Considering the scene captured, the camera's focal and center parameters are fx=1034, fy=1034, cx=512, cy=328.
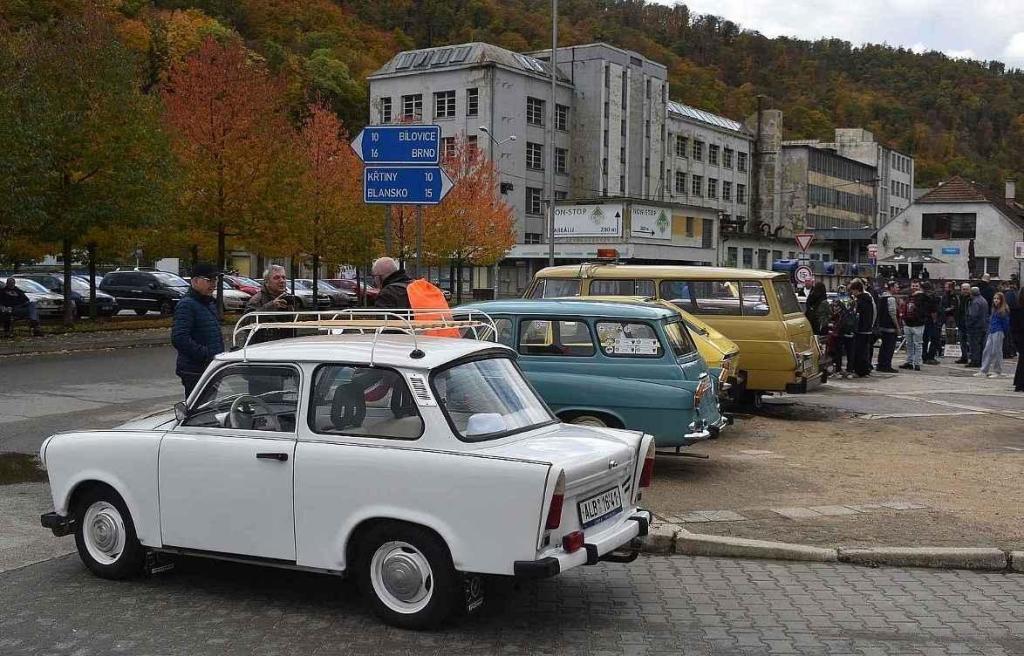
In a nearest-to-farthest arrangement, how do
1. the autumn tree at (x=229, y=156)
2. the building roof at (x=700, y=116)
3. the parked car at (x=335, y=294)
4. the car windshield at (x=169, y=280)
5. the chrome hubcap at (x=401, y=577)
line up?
the chrome hubcap at (x=401, y=577) < the autumn tree at (x=229, y=156) < the car windshield at (x=169, y=280) < the parked car at (x=335, y=294) < the building roof at (x=700, y=116)

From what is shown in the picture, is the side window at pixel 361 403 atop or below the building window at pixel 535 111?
below

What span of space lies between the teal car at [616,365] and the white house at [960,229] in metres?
60.4

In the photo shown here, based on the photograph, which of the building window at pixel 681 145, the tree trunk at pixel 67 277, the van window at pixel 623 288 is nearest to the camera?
the van window at pixel 623 288

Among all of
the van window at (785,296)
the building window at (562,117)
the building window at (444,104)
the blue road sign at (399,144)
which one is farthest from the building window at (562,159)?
the blue road sign at (399,144)

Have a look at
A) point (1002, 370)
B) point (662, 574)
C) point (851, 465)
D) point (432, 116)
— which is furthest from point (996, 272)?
point (662, 574)

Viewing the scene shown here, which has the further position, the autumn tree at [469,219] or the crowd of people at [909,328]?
the autumn tree at [469,219]

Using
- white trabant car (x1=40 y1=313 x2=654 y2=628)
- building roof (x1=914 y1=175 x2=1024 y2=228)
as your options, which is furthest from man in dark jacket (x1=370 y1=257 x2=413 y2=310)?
building roof (x1=914 y1=175 x2=1024 y2=228)

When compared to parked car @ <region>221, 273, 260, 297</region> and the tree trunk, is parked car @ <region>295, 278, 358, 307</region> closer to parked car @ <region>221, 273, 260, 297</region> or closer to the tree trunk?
parked car @ <region>221, 273, 260, 297</region>

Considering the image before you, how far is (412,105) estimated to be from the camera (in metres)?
66.2

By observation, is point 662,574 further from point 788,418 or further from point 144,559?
point 788,418

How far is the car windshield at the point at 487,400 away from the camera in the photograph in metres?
5.65

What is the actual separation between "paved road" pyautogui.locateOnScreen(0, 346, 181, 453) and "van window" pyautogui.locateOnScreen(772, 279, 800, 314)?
903 cm

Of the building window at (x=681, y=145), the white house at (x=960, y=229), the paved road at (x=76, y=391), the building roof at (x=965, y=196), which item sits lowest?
the paved road at (x=76, y=391)

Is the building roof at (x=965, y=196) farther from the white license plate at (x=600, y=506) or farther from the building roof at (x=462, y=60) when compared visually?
the white license plate at (x=600, y=506)
